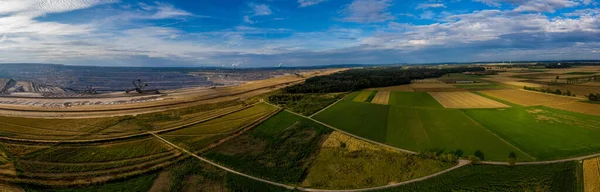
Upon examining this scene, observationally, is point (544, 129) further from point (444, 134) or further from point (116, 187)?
point (116, 187)

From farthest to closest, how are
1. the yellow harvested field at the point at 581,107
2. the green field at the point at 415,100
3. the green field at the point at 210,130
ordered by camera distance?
the green field at the point at 415,100 < the yellow harvested field at the point at 581,107 < the green field at the point at 210,130

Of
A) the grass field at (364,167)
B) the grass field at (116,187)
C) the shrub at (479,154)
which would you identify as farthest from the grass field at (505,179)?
the grass field at (116,187)

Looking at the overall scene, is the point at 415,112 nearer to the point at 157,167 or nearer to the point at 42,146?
the point at 157,167

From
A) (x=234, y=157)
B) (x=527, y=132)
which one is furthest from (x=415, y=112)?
(x=234, y=157)

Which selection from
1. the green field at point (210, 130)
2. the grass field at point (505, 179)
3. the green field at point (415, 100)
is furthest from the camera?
the green field at point (415, 100)

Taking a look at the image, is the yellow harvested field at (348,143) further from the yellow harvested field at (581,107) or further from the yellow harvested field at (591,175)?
the yellow harvested field at (581,107)

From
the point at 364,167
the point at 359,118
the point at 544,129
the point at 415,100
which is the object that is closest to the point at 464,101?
the point at 415,100

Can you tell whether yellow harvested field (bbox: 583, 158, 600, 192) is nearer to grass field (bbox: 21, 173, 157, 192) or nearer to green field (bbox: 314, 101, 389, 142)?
green field (bbox: 314, 101, 389, 142)
